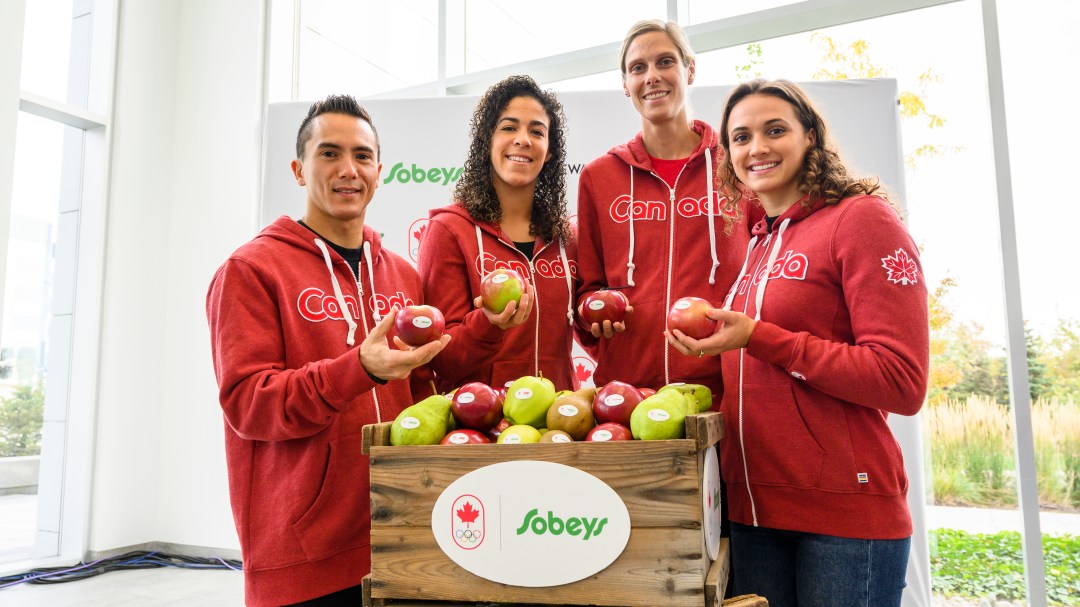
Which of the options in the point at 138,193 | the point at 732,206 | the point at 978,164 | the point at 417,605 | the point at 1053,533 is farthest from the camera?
the point at 138,193

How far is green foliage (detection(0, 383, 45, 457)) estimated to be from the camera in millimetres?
4895

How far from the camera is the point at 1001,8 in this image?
3.82m

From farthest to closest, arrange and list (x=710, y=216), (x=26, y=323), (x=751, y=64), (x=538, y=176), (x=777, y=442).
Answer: (x=26, y=323)
(x=751, y=64)
(x=538, y=176)
(x=710, y=216)
(x=777, y=442)

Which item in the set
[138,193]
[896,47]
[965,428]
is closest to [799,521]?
[965,428]

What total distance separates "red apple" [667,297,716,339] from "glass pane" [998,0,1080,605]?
2.79 metres

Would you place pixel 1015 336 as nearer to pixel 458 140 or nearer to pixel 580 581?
pixel 458 140

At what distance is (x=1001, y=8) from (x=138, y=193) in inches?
215

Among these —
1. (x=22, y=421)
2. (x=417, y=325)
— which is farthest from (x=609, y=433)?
(x=22, y=421)

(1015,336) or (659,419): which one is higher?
(1015,336)

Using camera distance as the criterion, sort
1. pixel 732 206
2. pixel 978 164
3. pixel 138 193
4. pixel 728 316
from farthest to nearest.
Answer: pixel 138 193, pixel 978 164, pixel 732 206, pixel 728 316

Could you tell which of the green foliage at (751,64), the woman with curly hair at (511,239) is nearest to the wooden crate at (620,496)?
the woman with curly hair at (511,239)

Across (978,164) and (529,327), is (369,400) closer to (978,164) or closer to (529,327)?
(529,327)

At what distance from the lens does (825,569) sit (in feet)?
5.16

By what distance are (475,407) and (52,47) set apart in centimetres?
522
